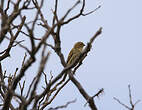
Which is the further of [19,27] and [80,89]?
Answer: [19,27]

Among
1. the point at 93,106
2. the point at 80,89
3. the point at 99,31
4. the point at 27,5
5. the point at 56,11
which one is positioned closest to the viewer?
the point at 99,31

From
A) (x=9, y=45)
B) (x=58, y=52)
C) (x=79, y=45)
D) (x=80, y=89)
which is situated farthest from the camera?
(x=79, y=45)

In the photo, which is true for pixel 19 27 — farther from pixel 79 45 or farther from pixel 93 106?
pixel 79 45

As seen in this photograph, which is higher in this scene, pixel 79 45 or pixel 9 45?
pixel 79 45

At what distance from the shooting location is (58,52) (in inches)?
137

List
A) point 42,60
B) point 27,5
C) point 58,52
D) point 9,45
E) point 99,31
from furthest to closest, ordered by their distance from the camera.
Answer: point 9,45, point 58,52, point 27,5, point 99,31, point 42,60

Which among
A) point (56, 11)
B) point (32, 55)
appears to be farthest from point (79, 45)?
point (32, 55)

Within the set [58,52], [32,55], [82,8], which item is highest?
[82,8]

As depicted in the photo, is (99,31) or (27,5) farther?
(27,5)

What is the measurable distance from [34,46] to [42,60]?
182 mm

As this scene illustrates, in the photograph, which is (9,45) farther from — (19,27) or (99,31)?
(99,31)

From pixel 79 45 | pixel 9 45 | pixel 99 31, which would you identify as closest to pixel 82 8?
pixel 9 45

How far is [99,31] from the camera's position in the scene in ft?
6.12

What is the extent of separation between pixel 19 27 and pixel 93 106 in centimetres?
191
